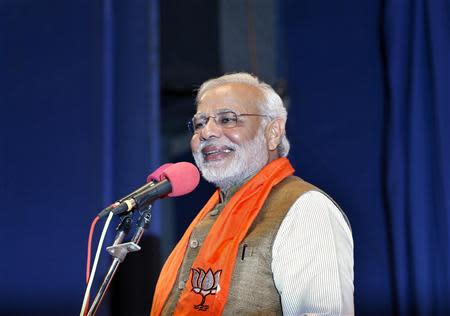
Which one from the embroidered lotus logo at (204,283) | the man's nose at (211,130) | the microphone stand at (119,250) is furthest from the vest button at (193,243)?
the microphone stand at (119,250)

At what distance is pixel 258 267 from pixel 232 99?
52cm

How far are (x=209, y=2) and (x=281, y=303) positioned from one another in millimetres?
1672

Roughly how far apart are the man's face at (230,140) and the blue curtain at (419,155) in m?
0.68

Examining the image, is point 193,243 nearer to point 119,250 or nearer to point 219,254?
point 219,254

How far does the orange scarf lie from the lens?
1554mm

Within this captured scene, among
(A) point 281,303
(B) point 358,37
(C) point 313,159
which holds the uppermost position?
(B) point 358,37

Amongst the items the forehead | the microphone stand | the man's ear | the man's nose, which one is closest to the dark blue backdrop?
the man's ear

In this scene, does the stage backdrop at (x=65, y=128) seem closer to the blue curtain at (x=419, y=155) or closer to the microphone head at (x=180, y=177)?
the blue curtain at (x=419, y=155)

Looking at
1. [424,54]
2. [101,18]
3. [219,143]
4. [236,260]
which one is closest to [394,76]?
[424,54]

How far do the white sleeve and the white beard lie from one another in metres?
0.27

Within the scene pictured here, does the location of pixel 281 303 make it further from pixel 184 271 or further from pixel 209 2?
pixel 209 2

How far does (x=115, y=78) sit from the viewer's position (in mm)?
2873

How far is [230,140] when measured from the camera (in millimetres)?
1788

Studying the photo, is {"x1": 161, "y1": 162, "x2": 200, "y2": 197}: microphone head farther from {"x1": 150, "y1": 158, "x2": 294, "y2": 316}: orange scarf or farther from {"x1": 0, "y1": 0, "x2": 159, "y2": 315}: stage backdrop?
{"x1": 0, "y1": 0, "x2": 159, "y2": 315}: stage backdrop
